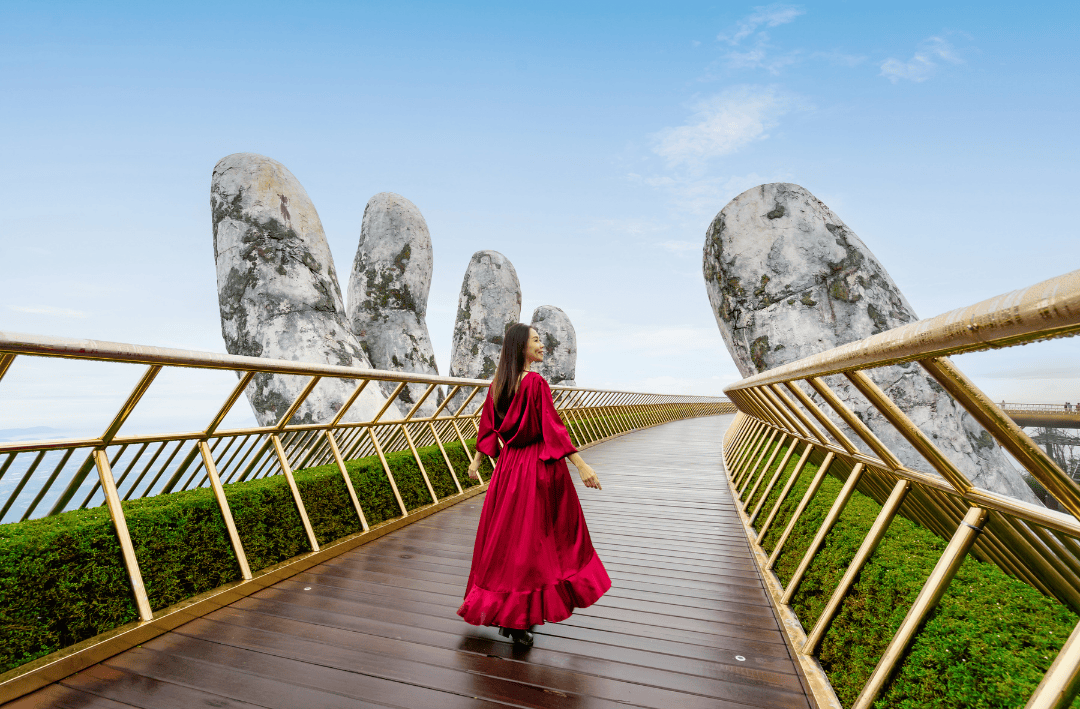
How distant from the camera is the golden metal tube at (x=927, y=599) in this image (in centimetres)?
168

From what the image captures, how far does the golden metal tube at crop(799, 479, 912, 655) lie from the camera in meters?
2.23

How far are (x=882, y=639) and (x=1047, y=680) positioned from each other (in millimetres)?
973

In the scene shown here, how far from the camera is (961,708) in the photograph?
1.48m

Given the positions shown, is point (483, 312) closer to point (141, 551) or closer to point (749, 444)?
point (749, 444)

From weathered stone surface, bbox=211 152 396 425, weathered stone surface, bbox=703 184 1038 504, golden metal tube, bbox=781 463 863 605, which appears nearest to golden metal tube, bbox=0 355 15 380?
golden metal tube, bbox=781 463 863 605

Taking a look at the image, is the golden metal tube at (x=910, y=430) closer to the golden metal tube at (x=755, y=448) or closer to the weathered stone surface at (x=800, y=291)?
the golden metal tube at (x=755, y=448)

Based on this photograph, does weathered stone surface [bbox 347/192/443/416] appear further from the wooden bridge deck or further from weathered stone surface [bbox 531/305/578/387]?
Result: the wooden bridge deck

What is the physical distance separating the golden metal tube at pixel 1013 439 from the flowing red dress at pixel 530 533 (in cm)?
171

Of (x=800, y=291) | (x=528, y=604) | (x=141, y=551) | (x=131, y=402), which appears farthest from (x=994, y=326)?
(x=800, y=291)

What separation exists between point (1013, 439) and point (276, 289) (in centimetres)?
1324

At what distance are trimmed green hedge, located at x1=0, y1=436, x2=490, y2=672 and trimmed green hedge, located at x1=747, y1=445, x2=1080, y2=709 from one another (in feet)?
11.1

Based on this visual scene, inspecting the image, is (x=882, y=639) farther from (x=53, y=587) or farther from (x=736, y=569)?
(x=53, y=587)

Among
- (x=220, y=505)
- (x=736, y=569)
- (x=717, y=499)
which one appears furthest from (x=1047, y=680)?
(x=717, y=499)

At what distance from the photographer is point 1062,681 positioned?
3.50 ft
